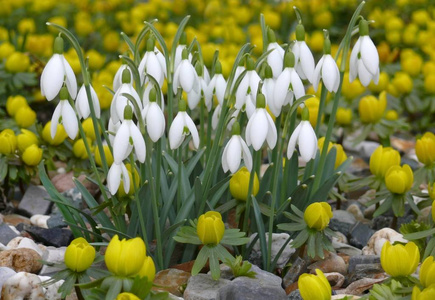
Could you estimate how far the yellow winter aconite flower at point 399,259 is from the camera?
6.83ft

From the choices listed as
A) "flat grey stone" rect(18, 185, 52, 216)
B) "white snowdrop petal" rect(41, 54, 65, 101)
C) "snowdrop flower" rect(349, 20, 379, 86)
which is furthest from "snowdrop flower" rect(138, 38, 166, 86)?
"flat grey stone" rect(18, 185, 52, 216)

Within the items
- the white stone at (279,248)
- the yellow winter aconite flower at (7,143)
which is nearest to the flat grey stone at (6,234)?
the yellow winter aconite flower at (7,143)

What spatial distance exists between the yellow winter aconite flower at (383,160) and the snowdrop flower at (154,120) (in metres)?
1.09

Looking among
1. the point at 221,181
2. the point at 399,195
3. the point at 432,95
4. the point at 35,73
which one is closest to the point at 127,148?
the point at 221,181

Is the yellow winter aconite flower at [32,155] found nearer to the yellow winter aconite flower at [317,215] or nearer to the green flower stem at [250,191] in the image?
the green flower stem at [250,191]

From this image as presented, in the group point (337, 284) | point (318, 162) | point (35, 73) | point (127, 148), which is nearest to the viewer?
point (127, 148)

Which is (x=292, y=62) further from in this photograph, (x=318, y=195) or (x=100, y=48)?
(x=100, y=48)

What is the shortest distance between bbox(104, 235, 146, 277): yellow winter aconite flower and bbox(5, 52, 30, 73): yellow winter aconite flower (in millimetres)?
2222

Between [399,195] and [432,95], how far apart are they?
170 cm

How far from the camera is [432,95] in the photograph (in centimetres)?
434

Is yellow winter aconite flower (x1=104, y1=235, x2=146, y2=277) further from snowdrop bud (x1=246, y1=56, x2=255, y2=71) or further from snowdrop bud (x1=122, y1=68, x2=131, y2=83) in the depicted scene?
snowdrop bud (x1=246, y1=56, x2=255, y2=71)

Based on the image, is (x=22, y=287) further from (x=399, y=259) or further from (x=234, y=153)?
(x=399, y=259)

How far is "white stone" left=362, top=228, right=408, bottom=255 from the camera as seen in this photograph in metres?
2.71

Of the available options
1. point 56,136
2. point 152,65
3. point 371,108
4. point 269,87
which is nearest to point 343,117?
point 371,108
